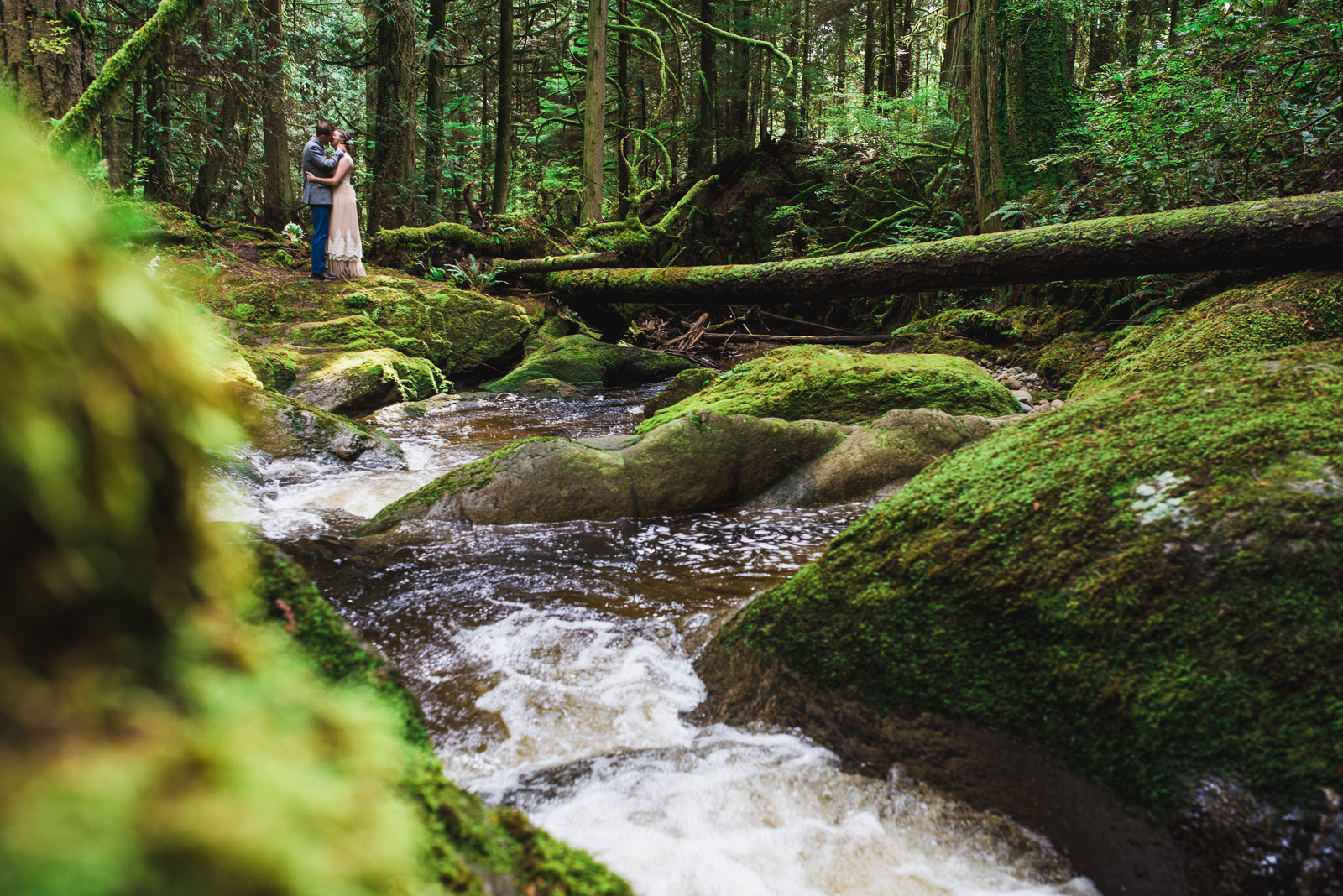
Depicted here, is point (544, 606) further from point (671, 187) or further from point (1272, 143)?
point (671, 187)

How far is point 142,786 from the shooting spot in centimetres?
44

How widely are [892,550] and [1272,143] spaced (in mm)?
7868

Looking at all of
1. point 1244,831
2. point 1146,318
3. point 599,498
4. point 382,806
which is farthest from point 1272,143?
point 382,806

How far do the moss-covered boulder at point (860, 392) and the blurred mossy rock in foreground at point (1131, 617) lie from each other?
3570mm

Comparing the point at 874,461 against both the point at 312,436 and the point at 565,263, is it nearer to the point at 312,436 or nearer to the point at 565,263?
the point at 312,436

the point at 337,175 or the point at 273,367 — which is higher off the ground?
the point at 337,175

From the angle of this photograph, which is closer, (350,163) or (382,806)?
(382,806)

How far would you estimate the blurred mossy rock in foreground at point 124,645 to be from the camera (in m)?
0.41

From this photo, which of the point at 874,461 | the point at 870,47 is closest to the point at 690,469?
the point at 874,461

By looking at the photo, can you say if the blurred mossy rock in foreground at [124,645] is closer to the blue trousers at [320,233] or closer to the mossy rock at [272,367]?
the mossy rock at [272,367]

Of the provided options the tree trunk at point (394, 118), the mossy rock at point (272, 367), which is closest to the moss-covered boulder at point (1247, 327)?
the mossy rock at point (272, 367)

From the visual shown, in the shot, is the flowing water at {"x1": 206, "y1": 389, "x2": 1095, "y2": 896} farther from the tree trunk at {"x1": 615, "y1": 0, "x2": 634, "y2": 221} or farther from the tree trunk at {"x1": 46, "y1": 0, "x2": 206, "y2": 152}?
the tree trunk at {"x1": 615, "y1": 0, "x2": 634, "y2": 221}

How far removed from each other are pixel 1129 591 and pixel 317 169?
12395mm

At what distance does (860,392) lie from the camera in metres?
6.52
